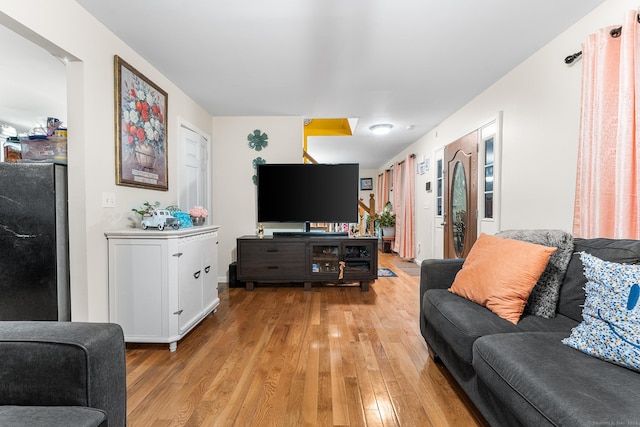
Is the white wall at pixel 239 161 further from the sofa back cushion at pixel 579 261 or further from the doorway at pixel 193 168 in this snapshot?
the sofa back cushion at pixel 579 261

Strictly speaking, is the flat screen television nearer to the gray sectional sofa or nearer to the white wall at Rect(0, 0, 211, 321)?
the white wall at Rect(0, 0, 211, 321)

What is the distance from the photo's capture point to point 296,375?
177 centimetres

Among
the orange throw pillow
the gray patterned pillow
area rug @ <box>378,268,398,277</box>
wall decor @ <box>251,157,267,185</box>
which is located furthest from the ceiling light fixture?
the gray patterned pillow

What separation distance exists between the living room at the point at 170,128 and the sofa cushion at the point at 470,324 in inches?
42.5

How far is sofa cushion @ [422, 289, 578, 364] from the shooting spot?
1.35 m

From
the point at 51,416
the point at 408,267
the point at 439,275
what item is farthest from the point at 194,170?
the point at 408,267

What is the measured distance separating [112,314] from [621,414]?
8.68 feet

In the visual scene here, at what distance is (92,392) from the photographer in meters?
0.83

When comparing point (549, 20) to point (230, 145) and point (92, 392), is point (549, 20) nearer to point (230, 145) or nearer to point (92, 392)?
point (92, 392)

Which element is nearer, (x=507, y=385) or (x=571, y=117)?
(x=507, y=385)

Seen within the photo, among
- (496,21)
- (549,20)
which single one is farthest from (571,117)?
(496,21)

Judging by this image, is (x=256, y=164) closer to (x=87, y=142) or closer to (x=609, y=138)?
(x=87, y=142)

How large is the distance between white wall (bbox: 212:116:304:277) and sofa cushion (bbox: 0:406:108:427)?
3.30 metres

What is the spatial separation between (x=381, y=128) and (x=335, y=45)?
2363 mm
